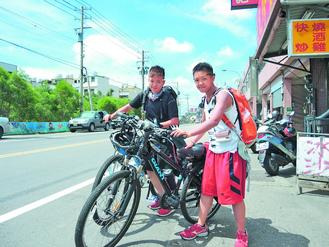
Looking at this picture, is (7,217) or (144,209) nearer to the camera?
(7,217)

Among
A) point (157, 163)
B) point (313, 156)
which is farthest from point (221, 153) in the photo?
point (313, 156)

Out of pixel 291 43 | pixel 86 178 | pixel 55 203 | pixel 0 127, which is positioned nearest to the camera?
pixel 55 203

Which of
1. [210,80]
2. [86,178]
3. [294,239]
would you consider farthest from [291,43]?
[86,178]

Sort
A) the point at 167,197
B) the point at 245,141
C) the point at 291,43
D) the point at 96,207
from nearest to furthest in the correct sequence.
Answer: the point at 96,207 < the point at 245,141 < the point at 167,197 < the point at 291,43

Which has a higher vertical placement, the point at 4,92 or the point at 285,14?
the point at 4,92

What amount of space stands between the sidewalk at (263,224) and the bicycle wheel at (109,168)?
701 mm

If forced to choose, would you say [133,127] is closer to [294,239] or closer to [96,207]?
[96,207]

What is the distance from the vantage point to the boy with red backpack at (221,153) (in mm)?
3471

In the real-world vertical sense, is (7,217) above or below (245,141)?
below

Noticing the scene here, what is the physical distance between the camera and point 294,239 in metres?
3.80

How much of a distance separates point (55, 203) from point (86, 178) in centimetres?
193

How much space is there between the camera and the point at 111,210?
3.55 meters

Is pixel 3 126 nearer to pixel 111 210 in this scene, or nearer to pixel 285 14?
pixel 285 14

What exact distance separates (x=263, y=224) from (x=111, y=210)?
1.94 m
